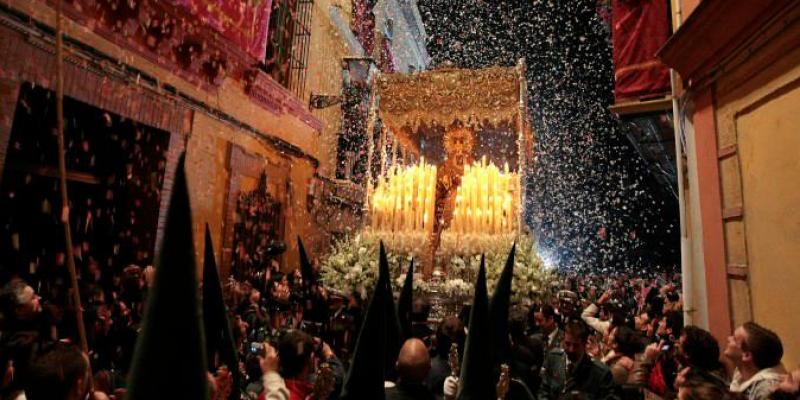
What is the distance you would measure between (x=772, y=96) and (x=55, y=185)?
7.47 metres

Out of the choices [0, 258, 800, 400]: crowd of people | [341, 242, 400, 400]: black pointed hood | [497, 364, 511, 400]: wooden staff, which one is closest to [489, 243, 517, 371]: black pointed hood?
[497, 364, 511, 400]: wooden staff

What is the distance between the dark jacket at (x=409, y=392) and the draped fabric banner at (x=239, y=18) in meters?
5.12

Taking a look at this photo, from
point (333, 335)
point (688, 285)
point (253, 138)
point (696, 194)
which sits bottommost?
point (333, 335)

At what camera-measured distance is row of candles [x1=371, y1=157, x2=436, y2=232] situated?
6320mm

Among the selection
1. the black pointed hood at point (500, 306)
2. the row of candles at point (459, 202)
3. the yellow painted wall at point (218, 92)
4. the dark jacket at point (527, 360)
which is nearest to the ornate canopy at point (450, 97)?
the row of candles at point (459, 202)

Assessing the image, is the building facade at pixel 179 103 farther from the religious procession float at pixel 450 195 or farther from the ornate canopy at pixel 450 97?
the ornate canopy at pixel 450 97

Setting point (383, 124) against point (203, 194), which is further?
point (383, 124)

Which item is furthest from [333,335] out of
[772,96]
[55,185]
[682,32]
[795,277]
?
[55,185]

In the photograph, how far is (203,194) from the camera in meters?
7.14

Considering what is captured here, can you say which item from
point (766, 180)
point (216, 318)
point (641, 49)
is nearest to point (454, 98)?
point (641, 49)

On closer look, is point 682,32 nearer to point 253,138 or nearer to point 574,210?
point 253,138

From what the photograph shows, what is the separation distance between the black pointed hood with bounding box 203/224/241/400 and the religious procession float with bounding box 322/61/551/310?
3.13m

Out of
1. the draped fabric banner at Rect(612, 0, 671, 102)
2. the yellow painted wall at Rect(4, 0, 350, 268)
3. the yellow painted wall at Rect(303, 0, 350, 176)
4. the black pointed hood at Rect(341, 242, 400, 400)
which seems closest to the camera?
the black pointed hood at Rect(341, 242, 400, 400)

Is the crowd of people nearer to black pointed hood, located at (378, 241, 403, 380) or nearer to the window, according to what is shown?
black pointed hood, located at (378, 241, 403, 380)
